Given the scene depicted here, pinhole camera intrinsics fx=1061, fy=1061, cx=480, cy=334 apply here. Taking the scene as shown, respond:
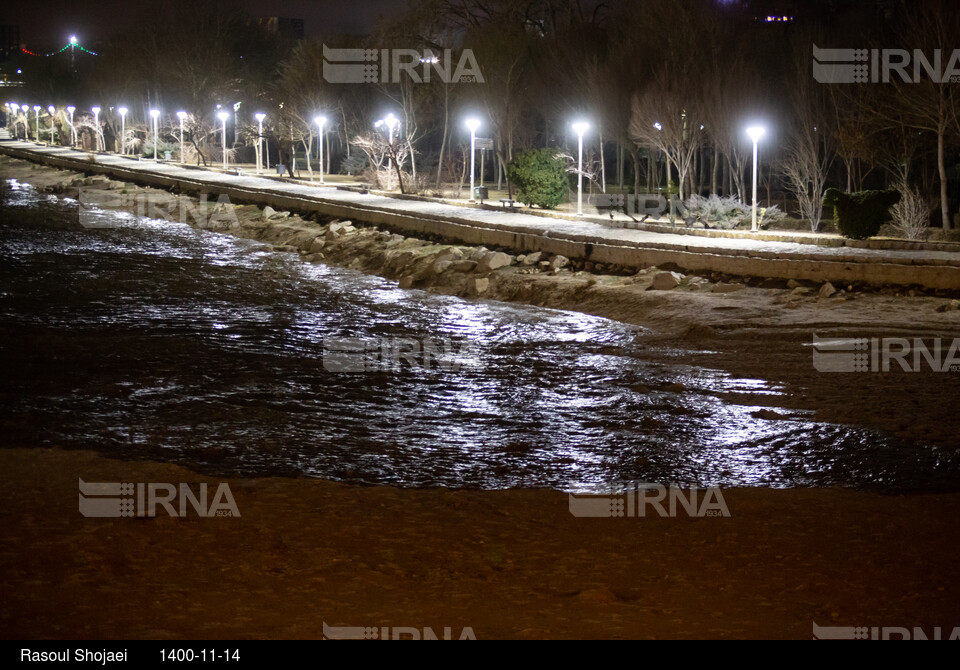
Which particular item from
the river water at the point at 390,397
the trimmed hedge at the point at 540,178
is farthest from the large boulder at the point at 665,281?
the trimmed hedge at the point at 540,178

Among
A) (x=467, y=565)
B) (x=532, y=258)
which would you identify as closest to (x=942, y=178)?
(x=532, y=258)

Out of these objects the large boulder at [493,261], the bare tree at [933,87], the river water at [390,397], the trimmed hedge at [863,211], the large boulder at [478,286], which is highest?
the bare tree at [933,87]

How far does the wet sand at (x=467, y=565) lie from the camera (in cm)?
561

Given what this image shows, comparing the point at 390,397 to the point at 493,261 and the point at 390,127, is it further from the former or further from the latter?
the point at 390,127

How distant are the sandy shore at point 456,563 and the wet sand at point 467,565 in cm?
2

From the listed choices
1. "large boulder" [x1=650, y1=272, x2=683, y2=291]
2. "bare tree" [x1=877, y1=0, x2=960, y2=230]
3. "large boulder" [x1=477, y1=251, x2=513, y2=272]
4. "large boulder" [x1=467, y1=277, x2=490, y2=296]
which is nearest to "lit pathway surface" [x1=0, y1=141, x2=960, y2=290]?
"large boulder" [x1=650, y1=272, x2=683, y2=291]

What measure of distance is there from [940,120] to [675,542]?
18.8 m

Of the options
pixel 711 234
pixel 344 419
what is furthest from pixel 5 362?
pixel 711 234

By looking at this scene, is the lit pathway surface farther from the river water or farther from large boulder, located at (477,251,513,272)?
the river water

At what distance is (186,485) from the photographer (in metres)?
8.35

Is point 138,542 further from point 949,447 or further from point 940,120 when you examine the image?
point 940,120

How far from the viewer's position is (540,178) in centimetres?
2920
